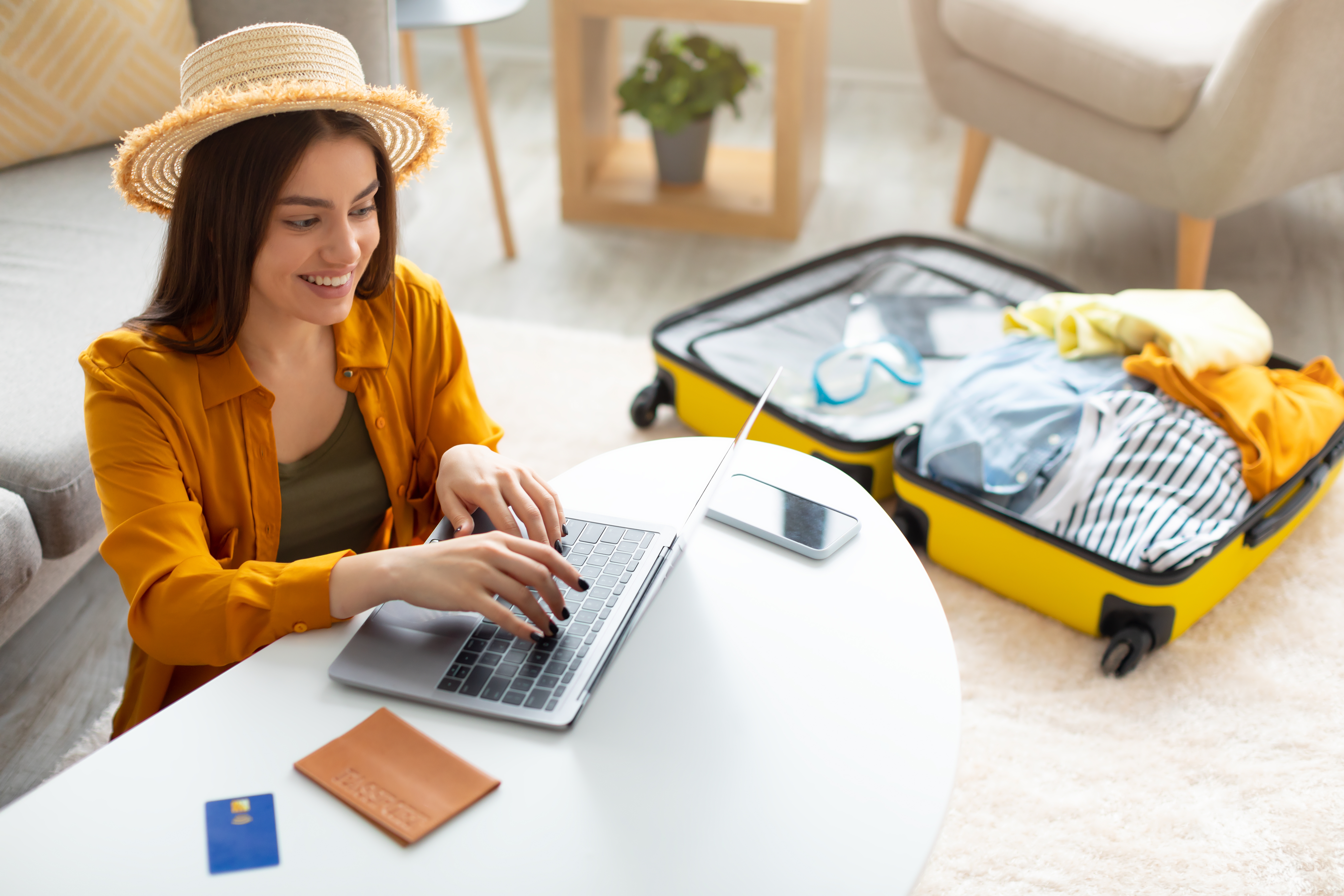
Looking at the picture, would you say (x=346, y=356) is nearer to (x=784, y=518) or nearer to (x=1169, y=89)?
(x=784, y=518)

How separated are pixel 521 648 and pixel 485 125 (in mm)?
1883

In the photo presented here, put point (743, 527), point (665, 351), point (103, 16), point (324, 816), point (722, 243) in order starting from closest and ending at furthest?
1. point (324, 816)
2. point (743, 527)
3. point (103, 16)
4. point (665, 351)
5. point (722, 243)

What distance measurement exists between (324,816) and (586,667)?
225mm

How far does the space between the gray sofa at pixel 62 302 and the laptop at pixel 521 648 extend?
71 centimetres

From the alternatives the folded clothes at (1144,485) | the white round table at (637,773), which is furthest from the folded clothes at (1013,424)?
the white round table at (637,773)

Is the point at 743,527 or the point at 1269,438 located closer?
the point at 743,527

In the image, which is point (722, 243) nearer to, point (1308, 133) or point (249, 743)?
point (1308, 133)

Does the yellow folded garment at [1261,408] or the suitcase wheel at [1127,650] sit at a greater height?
the yellow folded garment at [1261,408]

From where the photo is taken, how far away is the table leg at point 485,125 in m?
2.44

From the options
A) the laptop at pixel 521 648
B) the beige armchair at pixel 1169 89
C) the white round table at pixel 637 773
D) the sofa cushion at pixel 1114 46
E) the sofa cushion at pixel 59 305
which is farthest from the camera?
the sofa cushion at pixel 1114 46

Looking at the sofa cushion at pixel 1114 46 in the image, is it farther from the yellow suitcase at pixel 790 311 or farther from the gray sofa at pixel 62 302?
the gray sofa at pixel 62 302

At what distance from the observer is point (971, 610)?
1693 millimetres

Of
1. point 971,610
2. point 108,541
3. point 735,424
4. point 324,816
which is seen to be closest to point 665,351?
point 735,424

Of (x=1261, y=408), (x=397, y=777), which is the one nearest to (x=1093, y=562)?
(x=1261, y=408)
